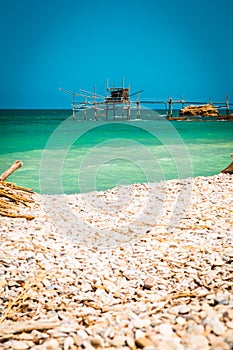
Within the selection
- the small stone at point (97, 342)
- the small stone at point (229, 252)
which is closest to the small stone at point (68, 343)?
the small stone at point (97, 342)

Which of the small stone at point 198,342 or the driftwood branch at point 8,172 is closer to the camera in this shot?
the small stone at point 198,342

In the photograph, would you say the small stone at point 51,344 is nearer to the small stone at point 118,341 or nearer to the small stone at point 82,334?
the small stone at point 82,334

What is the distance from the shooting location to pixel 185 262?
287 cm

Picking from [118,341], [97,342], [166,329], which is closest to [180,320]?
[166,329]

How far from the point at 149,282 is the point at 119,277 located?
289mm

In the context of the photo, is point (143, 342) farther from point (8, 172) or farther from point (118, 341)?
point (8, 172)

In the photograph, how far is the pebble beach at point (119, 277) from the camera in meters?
1.73

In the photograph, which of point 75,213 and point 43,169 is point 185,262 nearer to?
point 75,213

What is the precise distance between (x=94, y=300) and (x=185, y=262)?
3.16 ft

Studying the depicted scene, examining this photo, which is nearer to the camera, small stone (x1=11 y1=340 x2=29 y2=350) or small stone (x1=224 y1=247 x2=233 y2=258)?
small stone (x1=11 y1=340 x2=29 y2=350)

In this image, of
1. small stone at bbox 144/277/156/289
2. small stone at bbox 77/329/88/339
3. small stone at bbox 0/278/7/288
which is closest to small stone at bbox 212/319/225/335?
small stone at bbox 77/329/88/339

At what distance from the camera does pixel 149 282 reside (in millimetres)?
2529

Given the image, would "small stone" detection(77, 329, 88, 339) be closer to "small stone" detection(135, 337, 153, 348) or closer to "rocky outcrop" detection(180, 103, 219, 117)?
"small stone" detection(135, 337, 153, 348)

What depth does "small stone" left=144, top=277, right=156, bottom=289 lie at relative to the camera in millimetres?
2482
